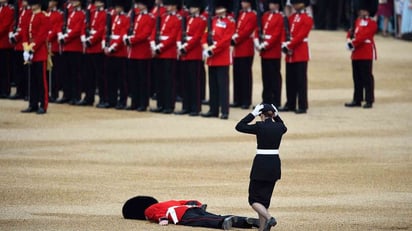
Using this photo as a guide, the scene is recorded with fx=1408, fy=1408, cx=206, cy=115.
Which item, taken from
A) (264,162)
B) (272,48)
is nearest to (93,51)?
(272,48)

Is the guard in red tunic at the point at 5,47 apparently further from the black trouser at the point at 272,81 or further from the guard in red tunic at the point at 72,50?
the black trouser at the point at 272,81

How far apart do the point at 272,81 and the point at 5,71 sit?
4.77 m

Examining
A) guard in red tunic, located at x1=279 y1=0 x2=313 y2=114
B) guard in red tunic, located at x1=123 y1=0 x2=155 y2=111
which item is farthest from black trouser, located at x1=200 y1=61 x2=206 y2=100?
guard in red tunic, located at x1=279 y1=0 x2=313 y2=114

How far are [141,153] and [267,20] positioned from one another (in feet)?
17.2

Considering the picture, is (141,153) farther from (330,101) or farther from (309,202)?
(330,101)

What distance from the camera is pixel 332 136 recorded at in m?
19.8

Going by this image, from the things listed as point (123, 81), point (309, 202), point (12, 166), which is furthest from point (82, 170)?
point (123, 81)

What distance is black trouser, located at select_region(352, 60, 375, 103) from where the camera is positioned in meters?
23.0

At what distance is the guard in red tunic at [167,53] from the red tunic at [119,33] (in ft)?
1.87

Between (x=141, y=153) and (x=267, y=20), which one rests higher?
(x=267, y=20)

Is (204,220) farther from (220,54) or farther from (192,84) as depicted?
(192,84)

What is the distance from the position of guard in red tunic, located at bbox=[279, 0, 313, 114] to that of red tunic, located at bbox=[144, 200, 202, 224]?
9511mm

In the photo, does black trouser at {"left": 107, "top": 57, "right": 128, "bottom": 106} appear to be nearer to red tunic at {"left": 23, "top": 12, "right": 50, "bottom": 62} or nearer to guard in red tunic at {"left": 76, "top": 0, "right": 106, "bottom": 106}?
guard in red tunic at {"left": 76, "top": 0, "right": 106, "bottom": 106}

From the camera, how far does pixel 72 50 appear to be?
76.7ft
